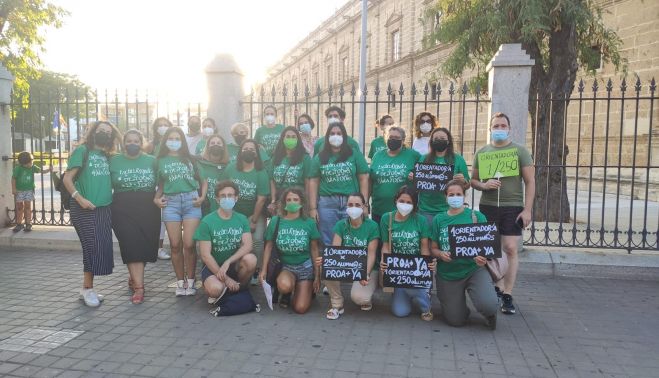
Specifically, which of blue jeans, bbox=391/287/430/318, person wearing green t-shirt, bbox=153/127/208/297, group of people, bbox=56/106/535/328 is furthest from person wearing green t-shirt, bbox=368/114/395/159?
person wearing green t-shirt, bbox=153/127/208/297

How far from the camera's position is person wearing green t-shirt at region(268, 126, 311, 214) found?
19.6 ft

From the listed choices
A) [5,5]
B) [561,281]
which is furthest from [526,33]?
[5,5]

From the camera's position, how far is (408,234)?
17.0 feet

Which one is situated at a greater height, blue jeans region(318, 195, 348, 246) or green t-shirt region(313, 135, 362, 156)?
green t-shirt region(313, 135, 362, 156)

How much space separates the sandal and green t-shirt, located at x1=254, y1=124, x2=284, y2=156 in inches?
93.5

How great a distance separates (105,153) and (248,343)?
266 cm

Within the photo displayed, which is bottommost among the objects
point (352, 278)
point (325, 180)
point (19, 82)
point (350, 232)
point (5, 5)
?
point (352, 278)

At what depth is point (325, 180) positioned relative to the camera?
583cm

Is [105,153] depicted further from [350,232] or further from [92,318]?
[350,232]

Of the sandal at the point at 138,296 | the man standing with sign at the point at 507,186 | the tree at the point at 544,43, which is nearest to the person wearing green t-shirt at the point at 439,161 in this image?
the man standing with sign at the point at 507,186

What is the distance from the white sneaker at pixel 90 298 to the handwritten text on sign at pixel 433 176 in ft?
11.7

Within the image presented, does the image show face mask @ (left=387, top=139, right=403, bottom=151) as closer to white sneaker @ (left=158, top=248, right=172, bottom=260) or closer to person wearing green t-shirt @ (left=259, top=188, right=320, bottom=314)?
person wearing green t-shirt @ (left=259, top=188, right=320, bottom=314)

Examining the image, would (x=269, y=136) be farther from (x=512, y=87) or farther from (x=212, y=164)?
(x=512, y=87)

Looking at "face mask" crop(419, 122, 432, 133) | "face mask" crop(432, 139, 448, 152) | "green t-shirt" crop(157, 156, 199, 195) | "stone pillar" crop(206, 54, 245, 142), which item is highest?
"stone pillar" crop(206, 54, 245, 142)
